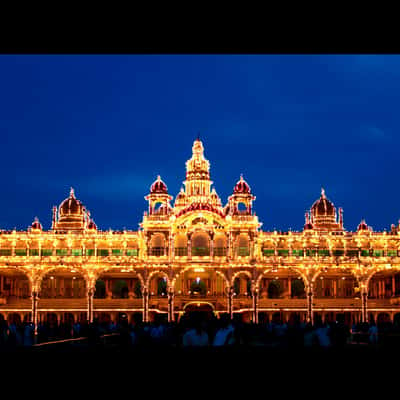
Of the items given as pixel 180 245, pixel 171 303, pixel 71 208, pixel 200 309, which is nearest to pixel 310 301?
pixel 200 309

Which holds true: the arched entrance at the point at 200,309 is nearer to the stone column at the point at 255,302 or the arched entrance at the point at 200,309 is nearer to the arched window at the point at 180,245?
the stone column at the point at 255,302

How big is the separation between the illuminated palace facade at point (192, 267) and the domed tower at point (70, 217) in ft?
21.0

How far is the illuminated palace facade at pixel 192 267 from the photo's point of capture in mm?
55156

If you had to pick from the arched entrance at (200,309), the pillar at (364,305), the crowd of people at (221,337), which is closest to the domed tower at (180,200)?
the arched entrance at (200,309)

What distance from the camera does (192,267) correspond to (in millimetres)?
55188

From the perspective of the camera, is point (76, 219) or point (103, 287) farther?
point (76, 219)

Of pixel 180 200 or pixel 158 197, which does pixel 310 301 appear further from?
pixel 180 200

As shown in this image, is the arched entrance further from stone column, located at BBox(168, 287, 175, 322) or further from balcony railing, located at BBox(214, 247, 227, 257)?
balcony railing, located at BBox(214, 247, 227, 257)

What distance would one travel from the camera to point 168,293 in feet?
179
